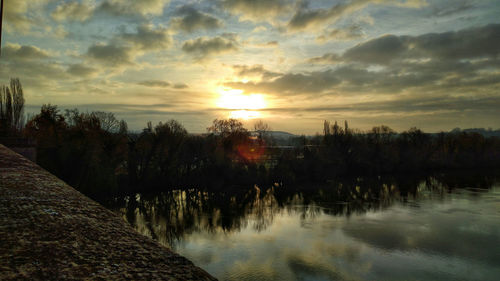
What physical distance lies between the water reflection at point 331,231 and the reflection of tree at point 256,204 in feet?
0.30

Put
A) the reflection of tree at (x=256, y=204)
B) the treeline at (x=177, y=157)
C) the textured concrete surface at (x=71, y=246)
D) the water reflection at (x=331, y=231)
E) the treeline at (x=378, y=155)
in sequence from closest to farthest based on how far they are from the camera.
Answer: the textured concrete surface at (x=71, y=246)
the water reflection at (x=331, y=231)
the reflection of tree at (x=256, y=204)
the treeline at (x=177, y=157)
the treeline at (x=378, y=155)

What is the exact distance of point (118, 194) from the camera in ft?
107

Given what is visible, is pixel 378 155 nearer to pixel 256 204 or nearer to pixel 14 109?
pixel 256 204

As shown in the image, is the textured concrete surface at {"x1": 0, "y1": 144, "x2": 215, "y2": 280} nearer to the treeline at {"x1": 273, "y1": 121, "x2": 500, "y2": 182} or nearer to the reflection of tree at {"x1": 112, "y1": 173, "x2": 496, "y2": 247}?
the reflection of tree at {"x1": 112, "y1": 173, "x2": 496, "y2": 247}

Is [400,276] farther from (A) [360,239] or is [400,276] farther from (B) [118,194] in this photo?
(B) [118,194]

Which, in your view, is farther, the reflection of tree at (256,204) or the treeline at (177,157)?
the treeline at (177,157)

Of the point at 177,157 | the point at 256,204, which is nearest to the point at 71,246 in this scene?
the point at 256,204

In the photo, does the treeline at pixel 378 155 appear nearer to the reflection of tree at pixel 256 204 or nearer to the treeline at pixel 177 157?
the treeline at pixel 177 157

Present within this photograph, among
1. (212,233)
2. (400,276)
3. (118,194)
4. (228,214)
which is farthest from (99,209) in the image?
(118,194)

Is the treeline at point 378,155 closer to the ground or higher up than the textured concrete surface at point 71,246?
closer to the ground

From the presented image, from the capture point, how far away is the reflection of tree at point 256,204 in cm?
2333

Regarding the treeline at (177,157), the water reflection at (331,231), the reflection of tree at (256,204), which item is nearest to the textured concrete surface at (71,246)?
the water reflection at (331,231)

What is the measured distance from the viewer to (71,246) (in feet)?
6.26

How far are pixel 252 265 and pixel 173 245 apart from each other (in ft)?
19.2
